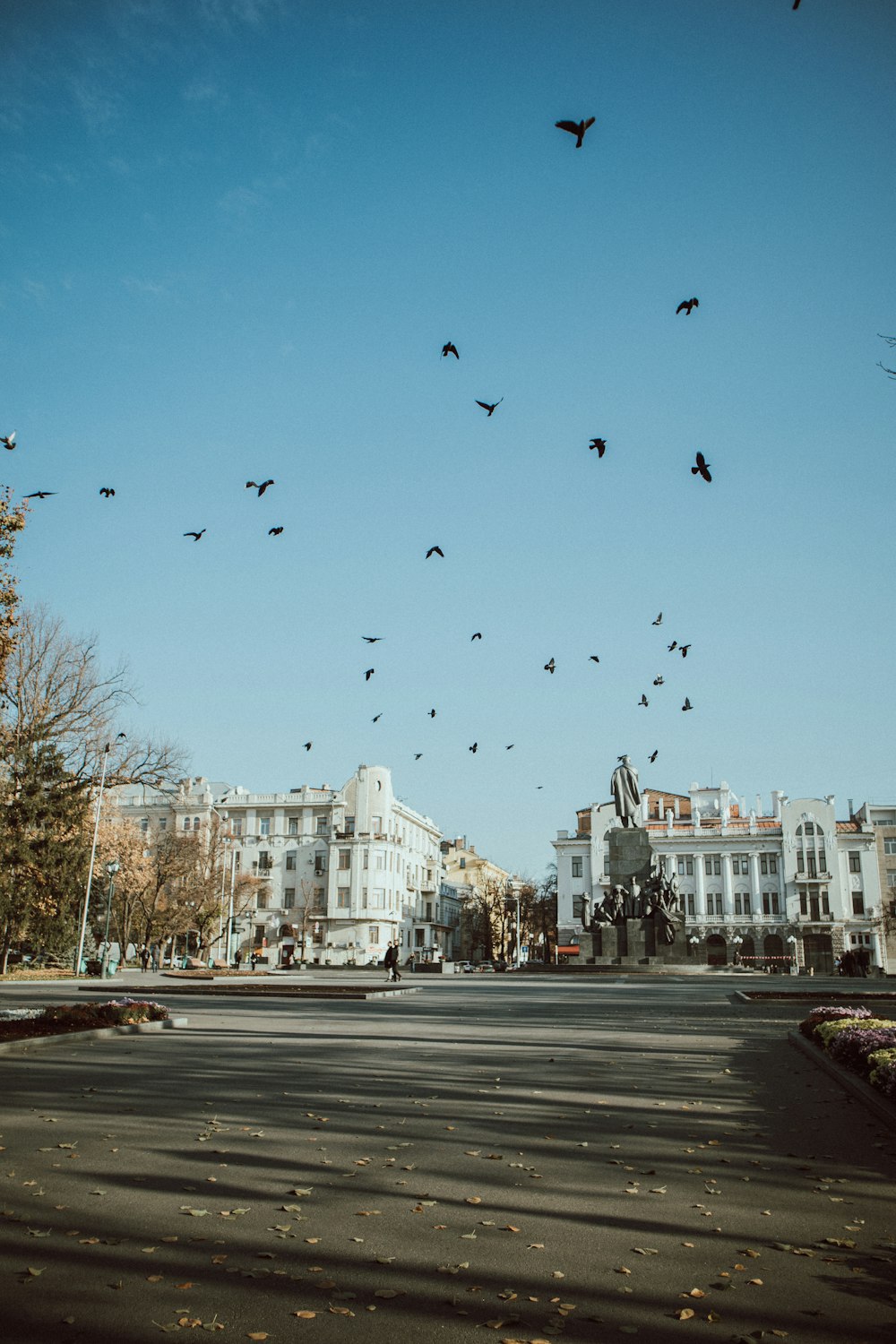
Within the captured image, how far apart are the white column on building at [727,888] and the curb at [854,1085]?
81079 millimetres

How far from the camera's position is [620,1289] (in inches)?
182

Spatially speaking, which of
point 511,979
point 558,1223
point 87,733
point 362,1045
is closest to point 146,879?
point 87,733

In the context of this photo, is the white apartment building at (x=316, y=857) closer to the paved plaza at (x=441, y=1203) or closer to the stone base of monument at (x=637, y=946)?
the stone base of monument at (x=637, y=946)

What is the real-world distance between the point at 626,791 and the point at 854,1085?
1550 inches

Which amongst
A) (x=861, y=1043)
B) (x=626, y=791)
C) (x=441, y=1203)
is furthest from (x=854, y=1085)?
(x=626, y=791)

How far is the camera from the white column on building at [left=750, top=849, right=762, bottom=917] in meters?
91.5

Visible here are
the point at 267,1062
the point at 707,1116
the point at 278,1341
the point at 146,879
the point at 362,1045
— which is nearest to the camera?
the point at 278,1341

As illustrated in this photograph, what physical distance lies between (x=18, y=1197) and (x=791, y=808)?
93077mm

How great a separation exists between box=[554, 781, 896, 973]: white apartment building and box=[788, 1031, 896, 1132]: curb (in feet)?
252

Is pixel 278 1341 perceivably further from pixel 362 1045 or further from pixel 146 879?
pixel 146 879

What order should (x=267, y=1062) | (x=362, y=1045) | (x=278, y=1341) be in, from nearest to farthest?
1. (x=278, y=1341)
2. (x=267, y=1062)
3. (x=362, y=1045)

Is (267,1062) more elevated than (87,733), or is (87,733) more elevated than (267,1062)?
(87,733)

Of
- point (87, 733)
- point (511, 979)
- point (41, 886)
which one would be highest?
point (87, 733)

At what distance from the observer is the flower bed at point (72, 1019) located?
15586 millimetres
